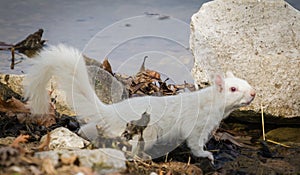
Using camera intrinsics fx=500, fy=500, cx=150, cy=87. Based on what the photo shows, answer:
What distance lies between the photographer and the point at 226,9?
11.1 ft

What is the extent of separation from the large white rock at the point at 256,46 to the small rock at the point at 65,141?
3.40 feet

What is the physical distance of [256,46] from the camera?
3.20 m

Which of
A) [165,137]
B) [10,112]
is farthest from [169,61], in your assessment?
[10,112]

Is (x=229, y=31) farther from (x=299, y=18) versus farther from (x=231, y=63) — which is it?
(x=299, y=18)

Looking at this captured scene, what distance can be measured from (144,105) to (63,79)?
390mm

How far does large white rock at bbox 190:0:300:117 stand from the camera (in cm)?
306

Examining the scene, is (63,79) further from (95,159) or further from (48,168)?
(48,168)

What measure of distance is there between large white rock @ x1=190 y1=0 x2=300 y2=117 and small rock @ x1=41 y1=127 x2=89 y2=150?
1037mm

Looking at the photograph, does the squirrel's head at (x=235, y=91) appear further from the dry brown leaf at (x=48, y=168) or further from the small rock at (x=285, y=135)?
the dry brown leaf at (x=48, y=168)

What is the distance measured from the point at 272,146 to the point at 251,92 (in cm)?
58

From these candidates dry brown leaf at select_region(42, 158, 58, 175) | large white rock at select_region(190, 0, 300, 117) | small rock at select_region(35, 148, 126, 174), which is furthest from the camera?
large white rock at select_region(190, 0, 300, 117)

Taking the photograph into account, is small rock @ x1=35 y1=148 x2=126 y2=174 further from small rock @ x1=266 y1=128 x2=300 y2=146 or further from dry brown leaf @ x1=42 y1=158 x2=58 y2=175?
small rock @ x1=266 y1=128 x2=300 y2=146

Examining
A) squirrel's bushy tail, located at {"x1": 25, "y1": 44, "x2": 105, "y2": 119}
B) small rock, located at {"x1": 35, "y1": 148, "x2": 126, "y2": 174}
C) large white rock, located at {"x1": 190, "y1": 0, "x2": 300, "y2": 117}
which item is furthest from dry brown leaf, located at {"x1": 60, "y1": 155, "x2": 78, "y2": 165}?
large white rock, located at {"x1": 190, "y1": 0, "x2": 300, "y2": 117}

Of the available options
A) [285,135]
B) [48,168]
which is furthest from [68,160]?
[285,135]
